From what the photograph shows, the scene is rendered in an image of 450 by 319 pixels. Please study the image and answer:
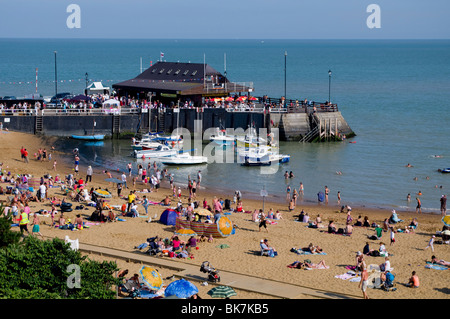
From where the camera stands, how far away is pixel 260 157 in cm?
4584

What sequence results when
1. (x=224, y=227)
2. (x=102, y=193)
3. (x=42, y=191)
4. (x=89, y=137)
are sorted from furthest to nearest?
(x=89, y=137) < (x=102, y=193) < (x=42, y=191) < (x=224, y=227)

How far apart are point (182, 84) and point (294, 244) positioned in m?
34.2

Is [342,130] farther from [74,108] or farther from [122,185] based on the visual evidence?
[122,185]

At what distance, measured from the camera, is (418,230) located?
29734mm

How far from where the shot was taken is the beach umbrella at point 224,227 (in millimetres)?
26156

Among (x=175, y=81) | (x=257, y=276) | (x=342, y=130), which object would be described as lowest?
(x=257, y=276)

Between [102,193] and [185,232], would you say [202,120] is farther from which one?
[185,232]

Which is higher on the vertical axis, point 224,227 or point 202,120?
point 202,120

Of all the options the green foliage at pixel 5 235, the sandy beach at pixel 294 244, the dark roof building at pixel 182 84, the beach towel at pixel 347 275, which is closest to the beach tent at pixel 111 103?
the dark roof building at pixel 182 84

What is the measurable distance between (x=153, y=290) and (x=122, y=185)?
57.9 ft

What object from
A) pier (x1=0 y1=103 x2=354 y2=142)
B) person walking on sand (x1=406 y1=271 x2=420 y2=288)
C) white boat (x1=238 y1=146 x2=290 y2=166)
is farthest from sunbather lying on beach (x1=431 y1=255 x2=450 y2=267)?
pier (x1=0 y1=103 x2=354 y2=142)

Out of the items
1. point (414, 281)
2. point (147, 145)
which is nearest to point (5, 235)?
point (414, 281)

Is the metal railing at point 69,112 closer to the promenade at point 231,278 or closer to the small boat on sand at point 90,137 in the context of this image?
the small boat on sand at point 90,137
